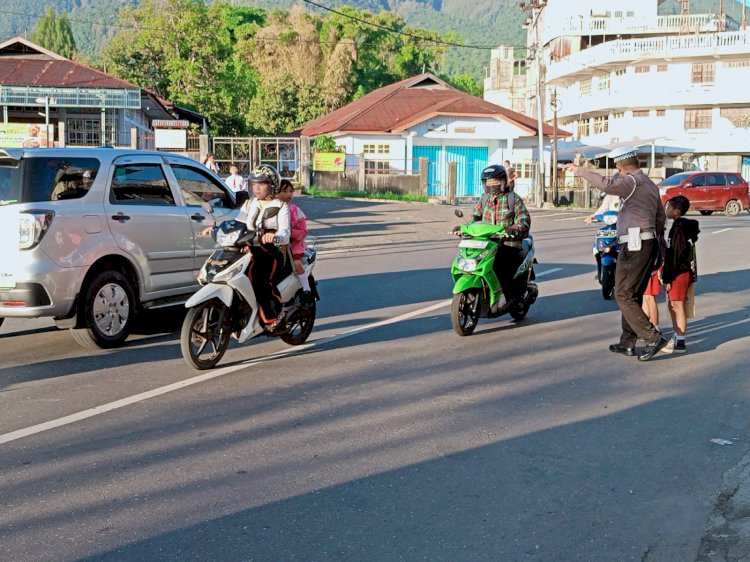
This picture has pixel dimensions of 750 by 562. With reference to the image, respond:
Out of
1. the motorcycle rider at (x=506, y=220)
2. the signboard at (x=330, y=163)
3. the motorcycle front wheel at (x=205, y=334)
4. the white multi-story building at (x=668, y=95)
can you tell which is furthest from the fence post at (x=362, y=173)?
the motorcycle front wheel at (x=205, y=334)

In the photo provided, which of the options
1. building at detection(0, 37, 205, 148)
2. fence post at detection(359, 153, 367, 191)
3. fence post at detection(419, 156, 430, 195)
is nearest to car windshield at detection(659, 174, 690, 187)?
fence post at detection(419, 156, 430, 195)

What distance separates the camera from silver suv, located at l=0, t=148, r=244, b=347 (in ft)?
27.9

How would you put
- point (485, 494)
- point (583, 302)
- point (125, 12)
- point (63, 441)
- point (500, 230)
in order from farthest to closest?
point (125, 12), point (583, 302), point (500, 230), point (63, 441), point (485, 494)

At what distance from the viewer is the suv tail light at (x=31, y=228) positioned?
27.7 ft

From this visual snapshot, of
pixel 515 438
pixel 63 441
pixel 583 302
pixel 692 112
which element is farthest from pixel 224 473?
pixel 692 112

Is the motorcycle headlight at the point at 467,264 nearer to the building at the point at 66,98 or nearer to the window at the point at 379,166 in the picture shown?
the building at the point at 66,98

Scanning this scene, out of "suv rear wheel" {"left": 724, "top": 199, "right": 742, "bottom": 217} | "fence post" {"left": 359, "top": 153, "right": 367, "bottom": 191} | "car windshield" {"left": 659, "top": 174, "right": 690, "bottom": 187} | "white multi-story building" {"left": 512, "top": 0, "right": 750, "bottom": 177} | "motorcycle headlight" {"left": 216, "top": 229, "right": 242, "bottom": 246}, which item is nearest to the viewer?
"motorcycle headlight" {"left": 216, "top": 229, "right": 242, "bottom": 246}

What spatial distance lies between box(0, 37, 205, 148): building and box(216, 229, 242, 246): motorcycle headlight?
Result: 857 inches

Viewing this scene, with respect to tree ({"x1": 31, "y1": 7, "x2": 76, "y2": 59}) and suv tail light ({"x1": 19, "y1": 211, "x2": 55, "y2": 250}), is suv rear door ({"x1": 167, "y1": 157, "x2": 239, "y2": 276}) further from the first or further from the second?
tree ({"x1": 31, "y1": 7, "x2": 76, "y2": 59})

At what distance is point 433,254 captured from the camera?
1895 centimetres

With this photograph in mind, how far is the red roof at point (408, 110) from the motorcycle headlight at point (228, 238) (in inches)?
1514

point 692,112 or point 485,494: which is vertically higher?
point 692,112

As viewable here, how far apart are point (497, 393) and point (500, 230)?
2.93m

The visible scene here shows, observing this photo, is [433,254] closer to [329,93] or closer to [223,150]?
[223,150]
